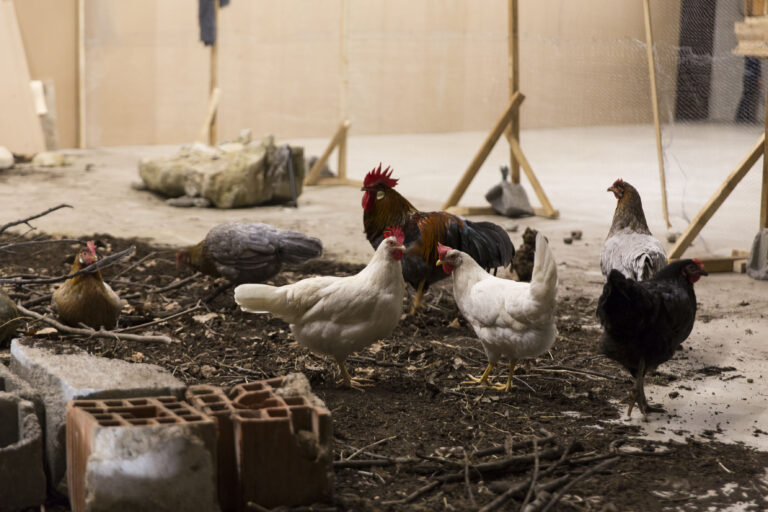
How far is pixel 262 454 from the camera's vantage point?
299 cm

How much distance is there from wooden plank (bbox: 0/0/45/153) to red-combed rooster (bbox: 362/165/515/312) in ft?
29.3

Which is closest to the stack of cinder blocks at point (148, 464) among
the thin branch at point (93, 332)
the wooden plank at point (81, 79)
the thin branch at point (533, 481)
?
the thin branch at point (533, 481)

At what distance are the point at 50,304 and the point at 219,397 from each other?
107 inches

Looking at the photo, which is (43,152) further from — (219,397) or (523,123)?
(219,397)

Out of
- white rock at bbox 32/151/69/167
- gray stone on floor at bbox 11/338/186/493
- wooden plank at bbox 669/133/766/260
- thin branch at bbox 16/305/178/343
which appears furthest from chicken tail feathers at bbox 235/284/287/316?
white rock at bbox 32/151/69/167

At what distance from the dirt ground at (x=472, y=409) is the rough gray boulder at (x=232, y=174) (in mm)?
3556

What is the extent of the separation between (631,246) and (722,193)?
7.62 ft

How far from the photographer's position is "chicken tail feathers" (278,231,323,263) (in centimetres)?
578

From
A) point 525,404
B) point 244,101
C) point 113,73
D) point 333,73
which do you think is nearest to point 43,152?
point 113,73

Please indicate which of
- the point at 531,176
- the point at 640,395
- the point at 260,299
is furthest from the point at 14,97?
the point at 640,395

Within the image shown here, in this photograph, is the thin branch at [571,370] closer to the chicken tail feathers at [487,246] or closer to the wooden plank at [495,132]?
the chicken tail feathers at [487,246]

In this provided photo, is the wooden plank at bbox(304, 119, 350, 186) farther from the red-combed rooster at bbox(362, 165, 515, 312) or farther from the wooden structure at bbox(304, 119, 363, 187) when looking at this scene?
the red-combed rooster at bbox(362, 165, 515, 312)

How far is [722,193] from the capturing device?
7324 mm

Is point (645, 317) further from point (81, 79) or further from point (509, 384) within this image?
point (81, 79)
